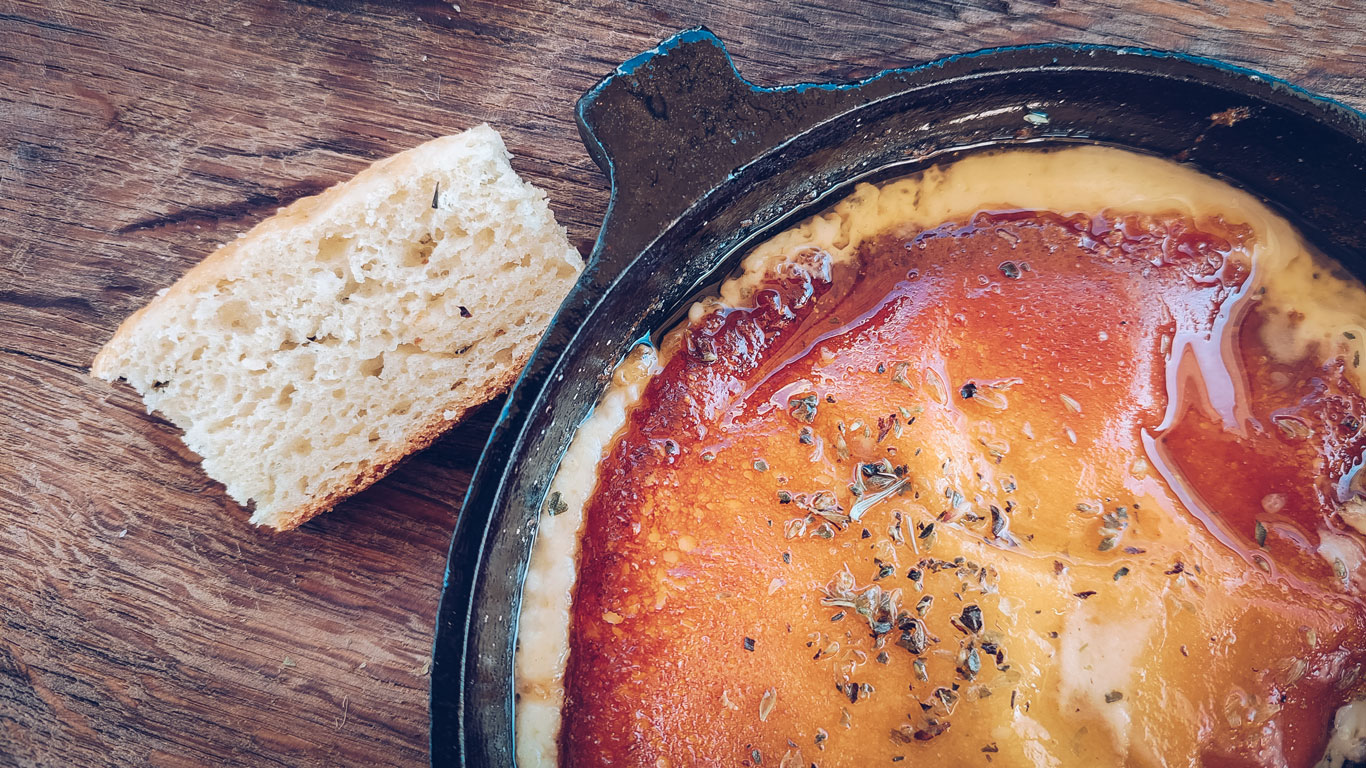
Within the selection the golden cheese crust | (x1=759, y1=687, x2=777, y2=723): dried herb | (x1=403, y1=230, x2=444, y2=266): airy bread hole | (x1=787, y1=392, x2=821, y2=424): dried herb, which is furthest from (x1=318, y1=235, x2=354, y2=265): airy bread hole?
(x1=759, y1=687, x2=777, y2=723): dried herb

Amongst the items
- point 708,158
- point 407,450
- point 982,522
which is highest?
point 708,158

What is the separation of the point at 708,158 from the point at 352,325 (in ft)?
2.84

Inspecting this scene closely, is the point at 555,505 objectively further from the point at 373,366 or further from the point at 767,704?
the point at 373,366

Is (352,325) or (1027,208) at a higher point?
(1027,208)

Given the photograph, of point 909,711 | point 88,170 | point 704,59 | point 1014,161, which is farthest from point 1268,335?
point 88,170

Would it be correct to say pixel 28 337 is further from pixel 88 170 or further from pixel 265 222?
pixel 265 222

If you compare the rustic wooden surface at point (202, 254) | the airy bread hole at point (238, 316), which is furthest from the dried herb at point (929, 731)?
the airy bread hole at point (238, 316)

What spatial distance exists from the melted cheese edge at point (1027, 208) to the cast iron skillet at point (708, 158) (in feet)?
0.15

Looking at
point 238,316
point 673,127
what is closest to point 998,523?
point 673,127

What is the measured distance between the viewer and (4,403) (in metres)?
1.72

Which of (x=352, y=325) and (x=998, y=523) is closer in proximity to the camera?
(x=998, y=523)

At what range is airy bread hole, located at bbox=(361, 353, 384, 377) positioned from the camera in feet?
5.47

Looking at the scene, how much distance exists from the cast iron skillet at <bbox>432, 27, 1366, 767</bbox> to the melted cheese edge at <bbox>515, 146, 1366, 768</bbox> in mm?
45

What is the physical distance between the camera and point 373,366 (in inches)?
66.1
